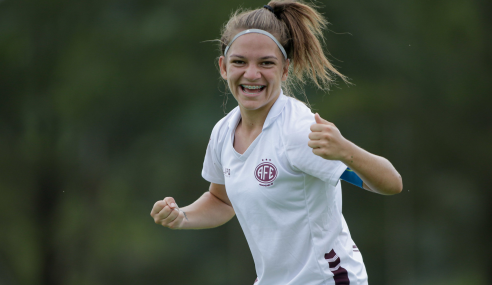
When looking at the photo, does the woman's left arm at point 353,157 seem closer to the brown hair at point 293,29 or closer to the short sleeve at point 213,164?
the brown hair at point 293,29

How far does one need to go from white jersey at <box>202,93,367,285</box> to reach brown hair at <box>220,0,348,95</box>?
29 centimetres

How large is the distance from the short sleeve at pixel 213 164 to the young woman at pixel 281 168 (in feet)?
0.21

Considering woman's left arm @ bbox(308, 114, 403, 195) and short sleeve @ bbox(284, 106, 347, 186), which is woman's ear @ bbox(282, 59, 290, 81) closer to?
short sleeve @ bbox(284, 106, 347, 186)

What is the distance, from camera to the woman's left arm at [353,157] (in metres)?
1.88

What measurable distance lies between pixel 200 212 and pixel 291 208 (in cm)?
70

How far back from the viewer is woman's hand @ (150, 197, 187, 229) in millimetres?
2416

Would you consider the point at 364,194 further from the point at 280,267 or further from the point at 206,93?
the point at 280,267

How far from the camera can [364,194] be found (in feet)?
20.9

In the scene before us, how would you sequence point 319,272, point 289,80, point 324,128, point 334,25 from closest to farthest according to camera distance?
point 324,128 < point 319,272 < point 289,80 < point 334,25

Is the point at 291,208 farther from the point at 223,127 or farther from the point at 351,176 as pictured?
the point at 223,127

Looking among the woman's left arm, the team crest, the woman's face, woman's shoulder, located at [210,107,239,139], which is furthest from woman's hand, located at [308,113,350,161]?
woman's shoulder, located at [210,107,239,139]

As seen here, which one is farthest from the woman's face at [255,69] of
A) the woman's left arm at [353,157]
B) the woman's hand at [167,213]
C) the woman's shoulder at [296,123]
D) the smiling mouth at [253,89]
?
the woman's hand at [167,213]

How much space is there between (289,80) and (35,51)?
4871 mm

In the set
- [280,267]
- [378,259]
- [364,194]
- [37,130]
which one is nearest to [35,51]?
[37,130]
